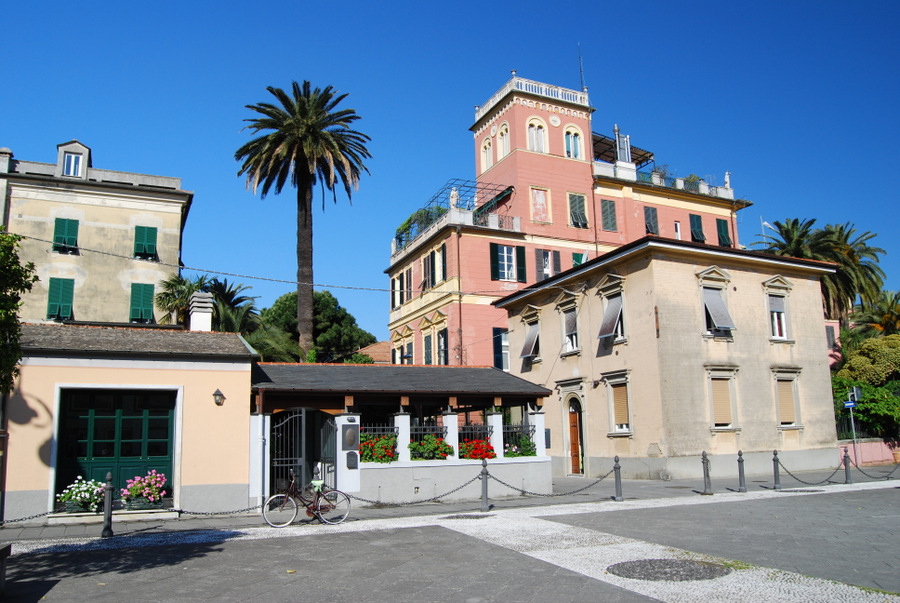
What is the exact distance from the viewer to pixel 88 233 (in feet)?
103

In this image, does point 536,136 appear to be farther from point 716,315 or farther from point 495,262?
point 716,315

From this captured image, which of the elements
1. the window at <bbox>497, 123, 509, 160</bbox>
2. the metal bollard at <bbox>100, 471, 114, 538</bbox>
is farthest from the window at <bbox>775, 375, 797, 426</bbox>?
the metal bollard at <bbox>100, 471, 114, 538</bbox>

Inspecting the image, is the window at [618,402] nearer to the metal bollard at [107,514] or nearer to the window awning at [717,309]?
the window awning at [717,309]

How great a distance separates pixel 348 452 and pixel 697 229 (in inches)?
1153

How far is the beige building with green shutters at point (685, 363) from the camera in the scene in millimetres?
22859

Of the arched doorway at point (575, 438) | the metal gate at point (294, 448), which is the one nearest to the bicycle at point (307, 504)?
the metal gate at point (294, 448)

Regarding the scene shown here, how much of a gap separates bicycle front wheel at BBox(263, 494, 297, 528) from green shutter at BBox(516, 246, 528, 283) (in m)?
22.4

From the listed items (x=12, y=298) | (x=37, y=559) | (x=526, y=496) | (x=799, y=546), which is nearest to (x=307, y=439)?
(x=526, y=496)

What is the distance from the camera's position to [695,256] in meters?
24.1

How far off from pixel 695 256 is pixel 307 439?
1463cm

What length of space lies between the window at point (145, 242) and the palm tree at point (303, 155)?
523 cm

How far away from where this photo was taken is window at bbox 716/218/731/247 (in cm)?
4031

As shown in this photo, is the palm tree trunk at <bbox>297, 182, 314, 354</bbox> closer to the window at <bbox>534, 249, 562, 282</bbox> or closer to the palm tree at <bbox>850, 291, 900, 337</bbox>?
the window at <bbox>534, 249, 562, 282</bbox>

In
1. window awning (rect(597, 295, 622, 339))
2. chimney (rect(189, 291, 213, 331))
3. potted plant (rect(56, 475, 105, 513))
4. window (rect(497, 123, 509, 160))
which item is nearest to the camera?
potted plant (rect(56, 475, 105, 513))
